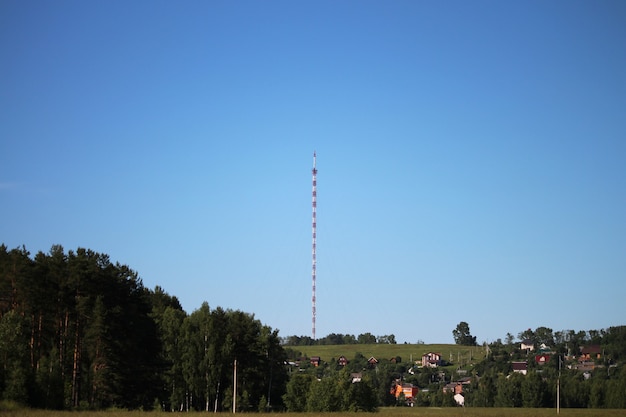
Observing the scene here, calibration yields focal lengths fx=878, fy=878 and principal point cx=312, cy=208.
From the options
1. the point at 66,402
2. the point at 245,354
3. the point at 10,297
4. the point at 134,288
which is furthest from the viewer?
the point at 245,354

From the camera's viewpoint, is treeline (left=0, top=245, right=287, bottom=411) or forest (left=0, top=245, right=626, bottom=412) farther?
forest (left=0, top=245, right=626, bottom=412)

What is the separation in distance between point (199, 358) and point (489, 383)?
8944 centimetres

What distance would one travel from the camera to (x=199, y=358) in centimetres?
10025

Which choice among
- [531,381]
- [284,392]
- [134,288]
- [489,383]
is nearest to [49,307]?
[134,288]

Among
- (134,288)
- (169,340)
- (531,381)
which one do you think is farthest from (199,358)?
(531,381)

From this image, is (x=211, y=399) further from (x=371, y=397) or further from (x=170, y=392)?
(x=371, y=397)

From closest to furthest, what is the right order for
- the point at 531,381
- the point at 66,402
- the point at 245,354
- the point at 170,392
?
the point at 66,402 → the point at 170,392 → the point at 245,354 → the point at 531,381

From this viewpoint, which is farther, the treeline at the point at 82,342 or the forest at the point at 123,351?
the forest at the point at 123,351

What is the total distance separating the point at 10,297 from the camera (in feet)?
265

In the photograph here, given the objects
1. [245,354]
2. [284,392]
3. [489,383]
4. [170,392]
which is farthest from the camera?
[489,383]

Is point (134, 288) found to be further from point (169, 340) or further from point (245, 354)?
point (245, 354)

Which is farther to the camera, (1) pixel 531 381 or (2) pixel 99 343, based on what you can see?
(1) pixel 531 381

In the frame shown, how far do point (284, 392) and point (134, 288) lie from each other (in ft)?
112

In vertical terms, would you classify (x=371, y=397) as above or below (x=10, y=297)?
below
